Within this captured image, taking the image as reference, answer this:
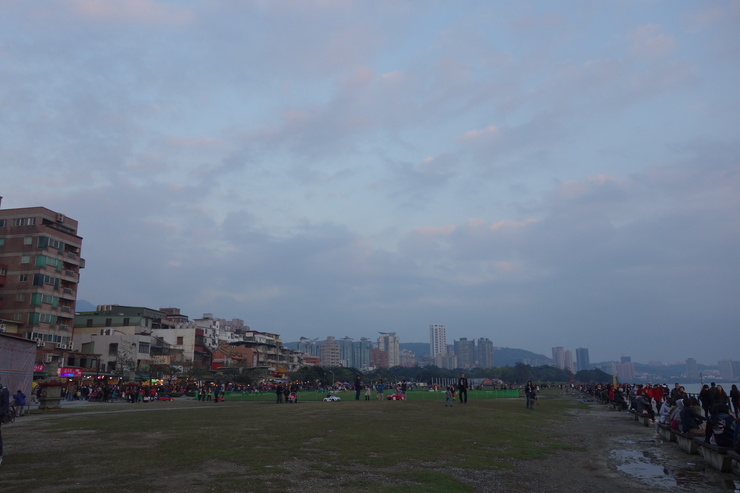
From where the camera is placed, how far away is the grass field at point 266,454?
11.2m

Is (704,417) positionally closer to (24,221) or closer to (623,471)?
(623,471)

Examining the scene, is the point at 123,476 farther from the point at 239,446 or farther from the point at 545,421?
the point at 545,421

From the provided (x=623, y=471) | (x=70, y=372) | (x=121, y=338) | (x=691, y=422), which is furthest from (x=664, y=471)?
(x=121, y=338)

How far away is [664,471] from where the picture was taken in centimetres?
1466

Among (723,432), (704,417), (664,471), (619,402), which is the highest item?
(723,432)

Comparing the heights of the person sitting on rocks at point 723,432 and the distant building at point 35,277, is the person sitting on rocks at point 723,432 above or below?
below

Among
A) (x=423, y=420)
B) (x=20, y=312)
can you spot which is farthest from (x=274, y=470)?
(x=20, y=312)

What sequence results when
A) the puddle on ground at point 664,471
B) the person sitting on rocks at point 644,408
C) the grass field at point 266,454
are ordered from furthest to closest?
the person sitting on rocks at point 644,408 → the puddle on ground at point 664,471 → the grass field at point 266,454

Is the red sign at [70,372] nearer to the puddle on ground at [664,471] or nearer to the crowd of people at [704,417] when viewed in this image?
the crowd of people at [704,417]

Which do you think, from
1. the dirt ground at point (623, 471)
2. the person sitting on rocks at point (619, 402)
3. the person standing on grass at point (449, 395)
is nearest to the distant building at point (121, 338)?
the person standing on grass at point (449, 395)

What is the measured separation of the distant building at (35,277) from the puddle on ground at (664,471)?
79.2m

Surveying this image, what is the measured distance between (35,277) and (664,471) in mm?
84455

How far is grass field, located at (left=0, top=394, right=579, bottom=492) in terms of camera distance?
11.2 metres

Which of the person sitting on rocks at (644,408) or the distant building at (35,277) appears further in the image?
the distant building at (35,277)
